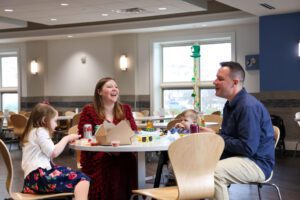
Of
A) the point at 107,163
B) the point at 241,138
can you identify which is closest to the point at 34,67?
the point at 107,163

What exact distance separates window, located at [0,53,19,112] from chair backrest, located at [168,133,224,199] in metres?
12.0

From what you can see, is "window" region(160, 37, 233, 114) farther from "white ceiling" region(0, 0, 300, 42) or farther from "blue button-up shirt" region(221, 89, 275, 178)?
"blue button-up shirt" region(221, 89, 275, 178)

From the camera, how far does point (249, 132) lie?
3.29 m

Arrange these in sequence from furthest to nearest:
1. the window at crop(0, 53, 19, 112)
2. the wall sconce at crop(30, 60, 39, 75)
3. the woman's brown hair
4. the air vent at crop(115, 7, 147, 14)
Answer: the window at crop(0, 53, 19, 112) < the wall sconce at crop(30, 60, 39, 75) < the air vent at crop(115, 7, 147, 14) < the woman's brown hair

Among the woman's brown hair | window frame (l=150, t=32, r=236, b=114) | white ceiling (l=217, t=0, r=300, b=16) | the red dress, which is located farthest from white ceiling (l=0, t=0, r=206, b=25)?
the red dress

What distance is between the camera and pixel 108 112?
4.38 meters

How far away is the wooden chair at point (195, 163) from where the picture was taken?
9.83ft

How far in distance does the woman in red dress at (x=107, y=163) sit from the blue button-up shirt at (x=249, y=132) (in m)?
0.99

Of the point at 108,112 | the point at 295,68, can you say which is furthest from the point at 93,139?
the point at 295,68

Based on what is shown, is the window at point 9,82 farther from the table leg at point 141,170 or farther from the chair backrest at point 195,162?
the chair backrest at point 195,162

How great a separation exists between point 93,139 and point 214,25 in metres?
7.35

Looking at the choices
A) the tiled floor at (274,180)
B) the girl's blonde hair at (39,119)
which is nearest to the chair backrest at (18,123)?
the tiled floor at (274,180)

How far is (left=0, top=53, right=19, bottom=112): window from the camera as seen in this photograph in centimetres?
1445

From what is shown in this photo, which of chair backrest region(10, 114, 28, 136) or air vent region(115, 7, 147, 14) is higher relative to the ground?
air vent region(115, 7, 147, 14)
